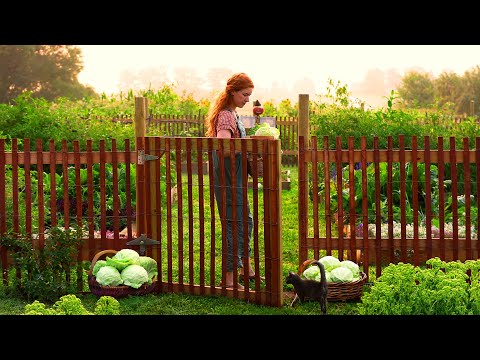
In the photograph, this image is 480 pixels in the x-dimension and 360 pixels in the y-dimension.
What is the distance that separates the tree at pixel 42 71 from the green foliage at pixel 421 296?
37639 mm

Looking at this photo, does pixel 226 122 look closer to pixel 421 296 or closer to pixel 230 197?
pixel 230 197

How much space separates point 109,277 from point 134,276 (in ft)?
0.82

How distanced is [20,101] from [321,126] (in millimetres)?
5211

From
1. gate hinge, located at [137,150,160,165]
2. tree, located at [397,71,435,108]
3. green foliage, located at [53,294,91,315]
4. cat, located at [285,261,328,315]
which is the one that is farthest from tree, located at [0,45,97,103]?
green foliage, located at [53,294,91,315]

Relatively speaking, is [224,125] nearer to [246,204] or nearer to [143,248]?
[246,204]

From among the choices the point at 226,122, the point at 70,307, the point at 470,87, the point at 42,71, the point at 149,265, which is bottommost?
the point at 70,307

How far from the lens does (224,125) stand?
897 centimetres

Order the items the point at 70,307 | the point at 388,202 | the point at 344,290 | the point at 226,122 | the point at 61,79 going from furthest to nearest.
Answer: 1. the point at 61,79
2. the point at 388,202
3. the point at 226,122
4. the point at 344,290
5. the point at 70,307

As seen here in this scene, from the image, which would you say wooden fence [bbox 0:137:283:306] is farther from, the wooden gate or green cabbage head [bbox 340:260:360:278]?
green cabbage head [bbox 340:260:360:278]

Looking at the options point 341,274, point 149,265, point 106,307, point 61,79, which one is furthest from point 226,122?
point 61,79

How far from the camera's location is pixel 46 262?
924cm

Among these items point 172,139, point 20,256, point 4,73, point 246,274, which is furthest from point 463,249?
point 4,73

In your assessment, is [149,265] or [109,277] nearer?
[109,277]

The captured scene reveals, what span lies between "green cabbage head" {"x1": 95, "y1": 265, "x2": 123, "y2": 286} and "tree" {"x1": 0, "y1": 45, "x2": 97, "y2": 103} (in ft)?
117
